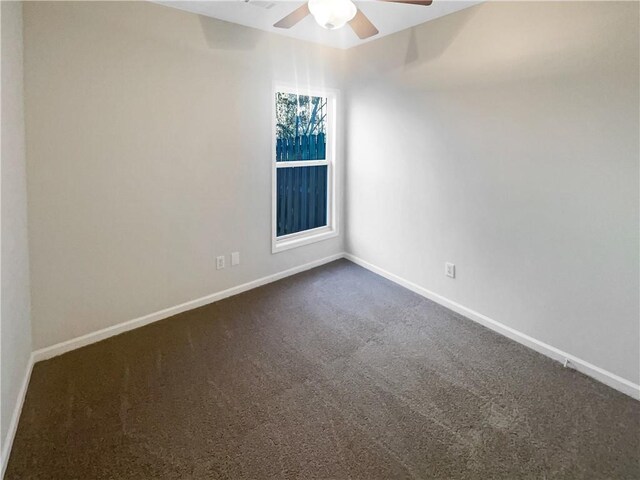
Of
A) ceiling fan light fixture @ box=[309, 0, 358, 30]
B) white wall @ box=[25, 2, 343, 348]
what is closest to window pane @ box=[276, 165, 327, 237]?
white wall @ box=[25, 2, 343, 348]

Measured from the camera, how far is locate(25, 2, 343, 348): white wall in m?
2.26

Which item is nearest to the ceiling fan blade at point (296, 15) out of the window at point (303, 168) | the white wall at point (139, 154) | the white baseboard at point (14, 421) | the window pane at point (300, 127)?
the white wall at point (139, 154)

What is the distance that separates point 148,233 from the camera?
2.76 metres

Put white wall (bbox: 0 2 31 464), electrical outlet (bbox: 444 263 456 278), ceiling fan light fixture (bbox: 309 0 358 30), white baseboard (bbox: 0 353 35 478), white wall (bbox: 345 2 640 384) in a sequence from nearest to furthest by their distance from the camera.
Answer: white baseboard (bbox: 0 353 35 478) → white wall (bbox: 0 2 31 464) → ceiling fan light fixture (bbox: 309 0 358 30) → white wall (bbox: 345 2 640 384) → electrical outlet (bbox: 444 263 456 278)

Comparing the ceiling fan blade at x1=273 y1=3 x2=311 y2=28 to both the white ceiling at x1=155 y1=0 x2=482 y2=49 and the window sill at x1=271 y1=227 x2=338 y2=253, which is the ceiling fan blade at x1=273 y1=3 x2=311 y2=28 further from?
the window sill at x1=271 y1=227 x2=338 y2=253

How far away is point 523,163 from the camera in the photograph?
246 cm

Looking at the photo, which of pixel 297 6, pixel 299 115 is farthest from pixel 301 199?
pixel 297 6

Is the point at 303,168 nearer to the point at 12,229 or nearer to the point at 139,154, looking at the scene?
the point at 139,154

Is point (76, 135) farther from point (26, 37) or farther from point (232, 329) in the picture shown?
point (232, 329)

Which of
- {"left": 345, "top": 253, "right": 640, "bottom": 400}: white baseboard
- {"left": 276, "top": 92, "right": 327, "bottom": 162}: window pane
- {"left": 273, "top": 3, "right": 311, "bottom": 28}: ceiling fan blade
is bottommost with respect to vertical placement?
{"left": 345, "top": 253, "right": 640, "bottom": 400}: white baseboard

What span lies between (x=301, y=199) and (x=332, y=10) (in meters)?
2.15

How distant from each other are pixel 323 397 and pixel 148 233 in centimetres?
176

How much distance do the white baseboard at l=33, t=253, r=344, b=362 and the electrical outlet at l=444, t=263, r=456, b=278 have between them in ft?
4.75

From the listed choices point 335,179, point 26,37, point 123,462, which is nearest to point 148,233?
point 26,37
